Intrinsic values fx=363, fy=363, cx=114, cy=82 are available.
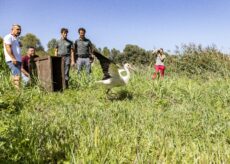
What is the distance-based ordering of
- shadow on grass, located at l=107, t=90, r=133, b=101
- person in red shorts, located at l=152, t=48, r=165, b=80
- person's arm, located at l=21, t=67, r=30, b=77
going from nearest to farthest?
shadow on grass, located at l=107, t=90, r=133, b=101, person's arm, located at l=21, t=67, r=30, b=77, person in red shorts, located at l=152, t=48, r=165, b=80

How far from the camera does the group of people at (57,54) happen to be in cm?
824

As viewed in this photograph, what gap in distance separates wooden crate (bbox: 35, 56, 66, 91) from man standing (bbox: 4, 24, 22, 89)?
0.75 metres

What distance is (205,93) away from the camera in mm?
7410

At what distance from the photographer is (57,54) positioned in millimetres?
10461

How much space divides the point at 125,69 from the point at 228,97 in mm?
2739

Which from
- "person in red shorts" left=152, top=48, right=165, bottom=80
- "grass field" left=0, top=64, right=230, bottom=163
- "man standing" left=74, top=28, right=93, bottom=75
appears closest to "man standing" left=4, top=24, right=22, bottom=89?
"grass field" left=0, top=64, right=230, bottom=163

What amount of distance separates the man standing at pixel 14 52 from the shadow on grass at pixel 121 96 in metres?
2.11

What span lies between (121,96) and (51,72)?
2087mm

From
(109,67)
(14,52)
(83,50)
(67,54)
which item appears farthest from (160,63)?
(14,52)

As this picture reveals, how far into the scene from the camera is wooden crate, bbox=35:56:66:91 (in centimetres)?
897

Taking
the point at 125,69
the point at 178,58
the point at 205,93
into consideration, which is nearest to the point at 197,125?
the point at 205,93

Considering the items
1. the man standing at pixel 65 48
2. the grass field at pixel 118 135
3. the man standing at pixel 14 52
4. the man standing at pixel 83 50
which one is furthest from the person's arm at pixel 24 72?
the grass field at pixel 118 135

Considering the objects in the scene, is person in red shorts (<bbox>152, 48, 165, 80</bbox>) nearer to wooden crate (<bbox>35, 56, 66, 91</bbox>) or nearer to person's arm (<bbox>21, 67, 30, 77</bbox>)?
wooden crate (<bbox>35, 56, 66, 91</bbox>)

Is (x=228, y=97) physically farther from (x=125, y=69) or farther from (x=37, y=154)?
(x=37, y=154)
